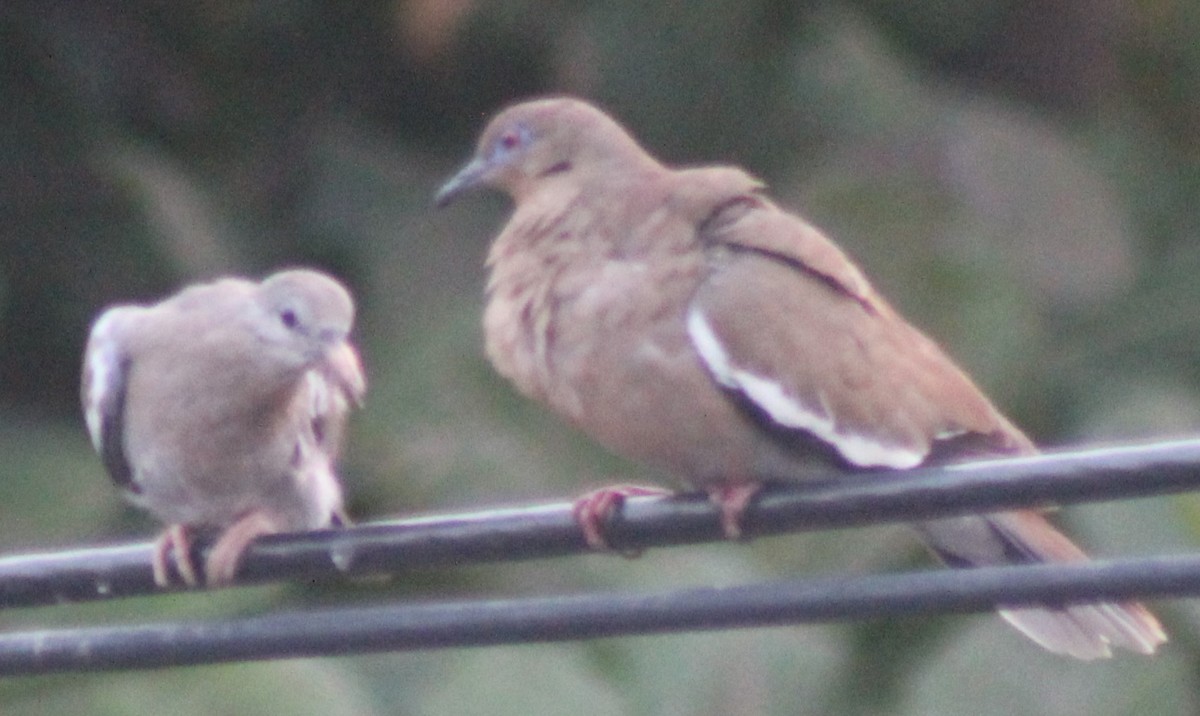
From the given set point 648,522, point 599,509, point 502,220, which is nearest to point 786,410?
point 599,509

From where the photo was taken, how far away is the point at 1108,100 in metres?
6.96

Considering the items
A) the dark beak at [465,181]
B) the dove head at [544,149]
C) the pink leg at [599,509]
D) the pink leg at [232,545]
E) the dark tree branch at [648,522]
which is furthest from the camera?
the dark beak at [465,181]

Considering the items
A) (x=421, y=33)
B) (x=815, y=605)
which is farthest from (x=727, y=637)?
(x=815, y=605)

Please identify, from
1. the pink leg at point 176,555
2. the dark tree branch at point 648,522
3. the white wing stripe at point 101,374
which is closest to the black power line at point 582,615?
the dark tree branch at point 648,522

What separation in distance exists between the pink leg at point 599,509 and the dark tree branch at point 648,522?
18mm

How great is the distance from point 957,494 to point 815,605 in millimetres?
228

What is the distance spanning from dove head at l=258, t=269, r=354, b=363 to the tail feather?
121 cm

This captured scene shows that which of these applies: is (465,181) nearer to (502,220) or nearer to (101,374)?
(101,374)

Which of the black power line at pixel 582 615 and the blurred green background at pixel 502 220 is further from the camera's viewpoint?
the blurred green background at pixel 502 220

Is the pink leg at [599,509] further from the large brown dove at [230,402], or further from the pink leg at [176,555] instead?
the large brown dove at [230,402]

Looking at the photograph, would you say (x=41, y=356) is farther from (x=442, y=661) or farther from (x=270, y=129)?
(x=442, y=661)

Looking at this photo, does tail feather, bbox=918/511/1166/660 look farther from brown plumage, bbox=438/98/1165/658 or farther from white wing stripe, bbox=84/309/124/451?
white wing stripe, bbox=84/309/124/451

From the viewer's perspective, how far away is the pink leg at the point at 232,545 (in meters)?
3.56

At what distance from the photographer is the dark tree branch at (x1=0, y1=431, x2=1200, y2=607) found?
2688 mm
